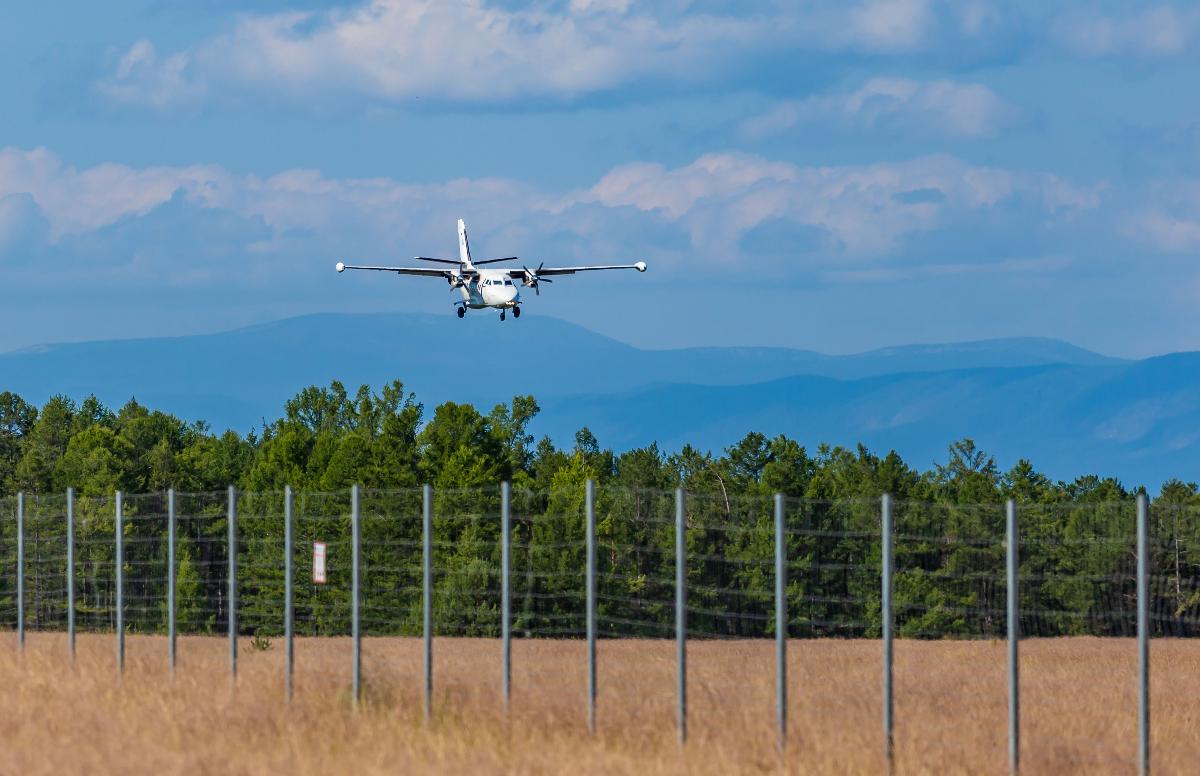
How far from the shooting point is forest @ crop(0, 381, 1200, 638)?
211 ft

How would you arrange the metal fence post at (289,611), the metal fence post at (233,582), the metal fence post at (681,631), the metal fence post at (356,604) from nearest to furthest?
the metal fence post at (681,631)
the metal fence post at (356,604)
the metal fence post at (289,611)
the metal fence post at (233,582)

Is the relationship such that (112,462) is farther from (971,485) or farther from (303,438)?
(971,485)

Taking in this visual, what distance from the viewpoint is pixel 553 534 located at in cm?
6425

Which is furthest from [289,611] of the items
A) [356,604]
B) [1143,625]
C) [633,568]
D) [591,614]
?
[633,568]

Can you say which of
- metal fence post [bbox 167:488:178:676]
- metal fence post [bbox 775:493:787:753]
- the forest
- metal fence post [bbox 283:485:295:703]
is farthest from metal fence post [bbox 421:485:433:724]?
the forest

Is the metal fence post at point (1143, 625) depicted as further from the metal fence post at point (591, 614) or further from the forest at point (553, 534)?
the forest at point (553, 534)

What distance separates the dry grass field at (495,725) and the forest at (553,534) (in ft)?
58.6

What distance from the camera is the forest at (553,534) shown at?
211 feet

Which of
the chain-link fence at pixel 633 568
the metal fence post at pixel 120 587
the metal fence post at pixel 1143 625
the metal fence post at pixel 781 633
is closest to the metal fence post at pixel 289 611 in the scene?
the metal fence post at pixel 120 587

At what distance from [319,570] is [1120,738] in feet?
25.7

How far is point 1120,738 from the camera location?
739 inches

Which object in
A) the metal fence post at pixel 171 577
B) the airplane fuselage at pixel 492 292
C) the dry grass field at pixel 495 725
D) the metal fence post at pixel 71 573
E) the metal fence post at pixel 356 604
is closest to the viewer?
the dry grass field at pixel 495 725

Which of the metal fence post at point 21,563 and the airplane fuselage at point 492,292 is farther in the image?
the airplane fuselage at point 492,292

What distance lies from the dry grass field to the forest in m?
17.9
